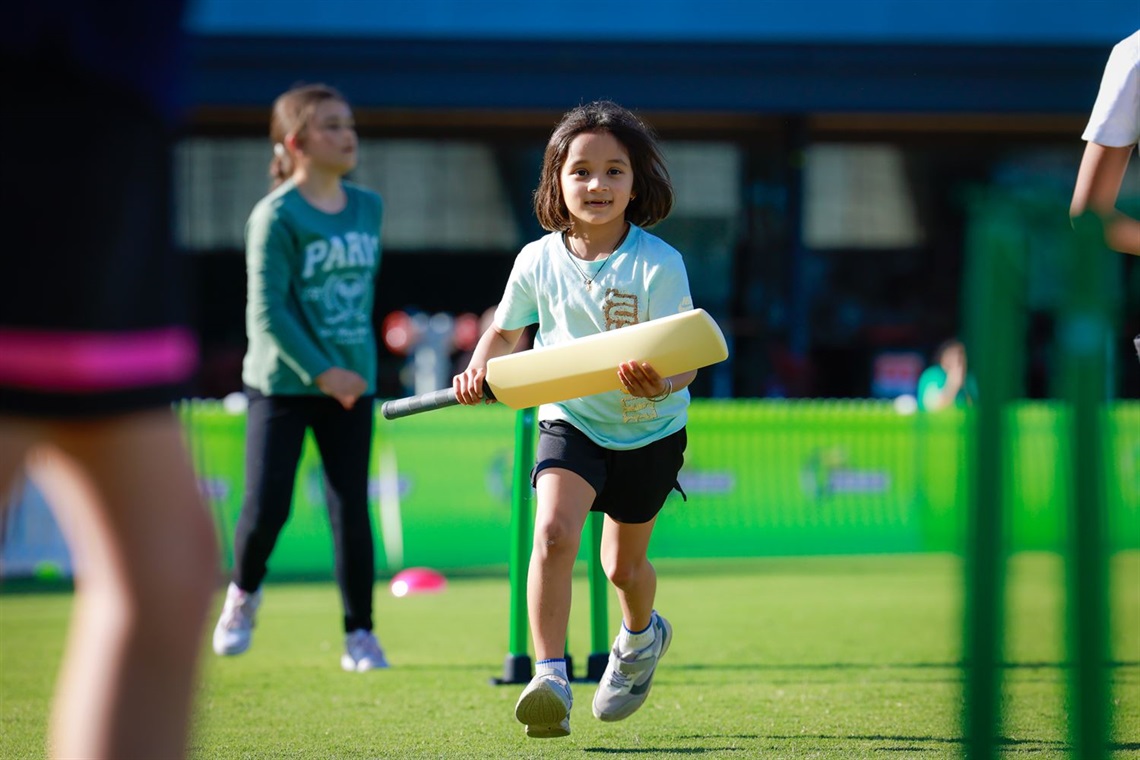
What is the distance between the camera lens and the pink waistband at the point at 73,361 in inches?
74.0

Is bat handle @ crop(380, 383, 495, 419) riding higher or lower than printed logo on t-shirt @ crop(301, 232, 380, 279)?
lower

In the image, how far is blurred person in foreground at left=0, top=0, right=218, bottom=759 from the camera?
6.24 feet

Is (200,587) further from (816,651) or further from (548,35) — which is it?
(548,35)

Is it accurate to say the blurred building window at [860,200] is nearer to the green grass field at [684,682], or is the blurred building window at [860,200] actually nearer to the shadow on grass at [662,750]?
the green grass field at [684,682]

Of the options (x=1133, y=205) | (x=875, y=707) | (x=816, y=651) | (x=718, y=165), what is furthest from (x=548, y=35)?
(x=1133, y=205)

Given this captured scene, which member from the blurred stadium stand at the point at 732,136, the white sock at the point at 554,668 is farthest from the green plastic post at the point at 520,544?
the blurred stadium stand at the point at 732,136

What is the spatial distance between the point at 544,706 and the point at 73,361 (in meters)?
2.18

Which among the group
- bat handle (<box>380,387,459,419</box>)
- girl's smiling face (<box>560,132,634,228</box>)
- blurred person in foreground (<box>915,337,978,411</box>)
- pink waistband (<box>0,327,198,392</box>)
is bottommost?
blurred person in foreground (<box>915,337,978,411</box>)

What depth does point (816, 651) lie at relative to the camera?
19.9ft

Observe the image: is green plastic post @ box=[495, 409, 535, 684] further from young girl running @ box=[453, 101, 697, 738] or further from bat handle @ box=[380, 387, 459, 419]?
bat handle @ box=[380, 387, 459, 419]

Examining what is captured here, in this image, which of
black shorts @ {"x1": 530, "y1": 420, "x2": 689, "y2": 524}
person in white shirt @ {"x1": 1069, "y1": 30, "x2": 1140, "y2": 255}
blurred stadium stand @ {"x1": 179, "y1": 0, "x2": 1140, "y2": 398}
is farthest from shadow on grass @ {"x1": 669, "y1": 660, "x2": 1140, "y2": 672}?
blurred stadium stand @ {"x1": 179, "y1": 0, "x2": 1140, "y2": 398}

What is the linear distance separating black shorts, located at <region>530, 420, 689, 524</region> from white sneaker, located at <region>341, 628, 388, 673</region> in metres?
1.61

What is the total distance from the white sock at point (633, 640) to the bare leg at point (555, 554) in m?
0.30

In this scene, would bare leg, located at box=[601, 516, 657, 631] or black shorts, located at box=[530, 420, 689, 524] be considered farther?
bare leg, located at box=[601, 516, 657, 631]
